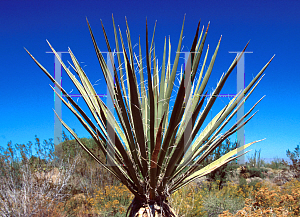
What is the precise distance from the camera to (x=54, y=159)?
572 cm

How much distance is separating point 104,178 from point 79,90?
579cm

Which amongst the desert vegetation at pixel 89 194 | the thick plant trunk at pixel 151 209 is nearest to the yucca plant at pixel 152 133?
the thick plant trunk at pixel 151 209

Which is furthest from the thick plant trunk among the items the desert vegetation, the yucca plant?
the desert vegetation

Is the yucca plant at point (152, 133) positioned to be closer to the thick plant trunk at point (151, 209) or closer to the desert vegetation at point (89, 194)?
the thick plant trunk at point (151, 209)

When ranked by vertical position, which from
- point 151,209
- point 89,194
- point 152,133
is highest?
point 152,133

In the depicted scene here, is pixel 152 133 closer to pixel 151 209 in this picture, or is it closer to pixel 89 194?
pixel 151 209

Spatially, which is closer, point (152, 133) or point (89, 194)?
point (152, 133)

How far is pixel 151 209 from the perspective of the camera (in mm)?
1437

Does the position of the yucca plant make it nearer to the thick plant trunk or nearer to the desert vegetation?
the thick plant trunk

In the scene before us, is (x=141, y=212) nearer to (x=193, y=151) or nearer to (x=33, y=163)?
(x=193, y=151)

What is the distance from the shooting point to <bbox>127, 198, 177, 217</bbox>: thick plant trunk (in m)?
1.42

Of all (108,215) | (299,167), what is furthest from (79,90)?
(299,167)

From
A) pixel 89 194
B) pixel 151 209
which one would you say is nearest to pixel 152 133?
pixel 151 209

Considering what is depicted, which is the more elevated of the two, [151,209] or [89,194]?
[151,209]
